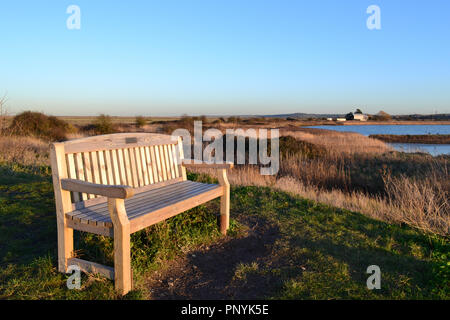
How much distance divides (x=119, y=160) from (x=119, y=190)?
1.19m

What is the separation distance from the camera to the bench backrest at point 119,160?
9.66 ft

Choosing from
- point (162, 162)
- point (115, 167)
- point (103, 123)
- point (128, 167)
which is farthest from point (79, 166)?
point (103, 123)

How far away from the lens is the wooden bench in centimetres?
261

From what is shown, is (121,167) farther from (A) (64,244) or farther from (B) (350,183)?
(B) (350,183)

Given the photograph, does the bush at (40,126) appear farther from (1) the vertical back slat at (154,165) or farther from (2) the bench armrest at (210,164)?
(1) the vertical back slat at (154,165)

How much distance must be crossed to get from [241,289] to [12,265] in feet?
7.08

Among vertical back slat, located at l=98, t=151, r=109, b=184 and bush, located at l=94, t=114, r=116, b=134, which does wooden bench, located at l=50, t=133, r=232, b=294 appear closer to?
vertical back slat, located at l=98, t=151, r=109, b=184

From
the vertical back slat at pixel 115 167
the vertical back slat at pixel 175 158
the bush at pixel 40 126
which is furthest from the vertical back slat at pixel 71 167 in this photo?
the bush at pixel 40 126

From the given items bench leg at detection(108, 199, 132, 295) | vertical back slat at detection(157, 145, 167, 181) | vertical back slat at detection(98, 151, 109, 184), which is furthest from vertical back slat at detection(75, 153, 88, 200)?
vertical back slat at detection(157, 145, 167, 181)

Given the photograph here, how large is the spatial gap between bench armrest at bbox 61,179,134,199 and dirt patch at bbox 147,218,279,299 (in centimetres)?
101

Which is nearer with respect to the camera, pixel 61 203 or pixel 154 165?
pixel 61 203

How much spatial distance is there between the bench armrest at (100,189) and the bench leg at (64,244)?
0.35 meters

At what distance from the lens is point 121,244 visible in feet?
8.40
